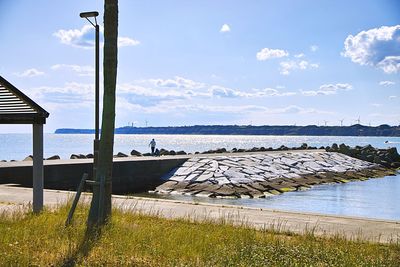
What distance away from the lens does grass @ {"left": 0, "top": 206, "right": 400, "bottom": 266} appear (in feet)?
21.3

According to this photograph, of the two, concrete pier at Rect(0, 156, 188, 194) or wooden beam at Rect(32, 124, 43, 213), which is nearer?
wooden beam at Rect(32, 124, 43, 213)

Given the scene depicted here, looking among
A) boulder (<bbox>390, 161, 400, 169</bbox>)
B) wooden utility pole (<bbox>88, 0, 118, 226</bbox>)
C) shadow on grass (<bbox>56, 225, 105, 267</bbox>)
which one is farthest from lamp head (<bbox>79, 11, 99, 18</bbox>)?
boulder (<bbox>390, 161, 400, 169</bbox>)

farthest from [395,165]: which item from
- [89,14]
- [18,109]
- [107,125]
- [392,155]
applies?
[107,125]

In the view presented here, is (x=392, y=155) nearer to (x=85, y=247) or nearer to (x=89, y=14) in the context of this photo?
(x=89, y=14)

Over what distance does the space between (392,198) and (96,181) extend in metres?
21.1

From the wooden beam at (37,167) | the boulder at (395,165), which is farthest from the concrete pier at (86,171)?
the boulder at (395,165)

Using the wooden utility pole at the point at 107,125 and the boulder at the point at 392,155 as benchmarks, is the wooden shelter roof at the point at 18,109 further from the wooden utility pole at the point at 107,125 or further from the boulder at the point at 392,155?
the boulder at the point at 392,155

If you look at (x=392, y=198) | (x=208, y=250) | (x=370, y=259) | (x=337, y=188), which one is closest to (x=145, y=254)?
(x=208, y=250)

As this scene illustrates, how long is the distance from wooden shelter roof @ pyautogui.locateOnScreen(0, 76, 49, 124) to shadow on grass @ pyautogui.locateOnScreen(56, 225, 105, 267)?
124 inches

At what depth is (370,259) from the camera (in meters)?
6.80

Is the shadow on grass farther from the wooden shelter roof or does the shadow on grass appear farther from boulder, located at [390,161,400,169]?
boulder, located at [390,161,400,169]

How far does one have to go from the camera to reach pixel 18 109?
10438 millimetres

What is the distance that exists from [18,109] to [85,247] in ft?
14.7

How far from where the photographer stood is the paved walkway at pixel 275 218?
955 cm
